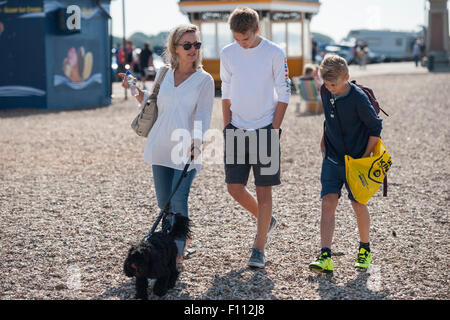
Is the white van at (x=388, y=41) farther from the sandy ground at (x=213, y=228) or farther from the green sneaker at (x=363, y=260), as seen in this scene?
the green sneaker at (x=363, y=260)

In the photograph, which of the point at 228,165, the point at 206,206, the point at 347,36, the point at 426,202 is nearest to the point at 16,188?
the point at 206,206

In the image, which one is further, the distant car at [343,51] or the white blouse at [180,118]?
the distant car at [343,51]

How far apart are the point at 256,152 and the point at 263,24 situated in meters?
17.2

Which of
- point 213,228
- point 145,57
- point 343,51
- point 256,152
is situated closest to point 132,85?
point 256,152

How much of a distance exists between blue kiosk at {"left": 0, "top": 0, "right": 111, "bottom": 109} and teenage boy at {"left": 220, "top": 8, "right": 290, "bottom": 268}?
13.1 metres

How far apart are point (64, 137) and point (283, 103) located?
8295mm

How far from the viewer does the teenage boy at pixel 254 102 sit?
4.40m

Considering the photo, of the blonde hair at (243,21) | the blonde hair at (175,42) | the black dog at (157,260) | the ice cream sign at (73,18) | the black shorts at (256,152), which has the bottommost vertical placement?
the black dog at (157,260)

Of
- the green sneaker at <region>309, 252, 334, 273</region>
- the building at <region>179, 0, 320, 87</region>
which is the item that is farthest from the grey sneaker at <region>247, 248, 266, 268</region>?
the building at <region>179, 0, 320, 87</region>

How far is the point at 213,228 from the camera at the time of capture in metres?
5.70

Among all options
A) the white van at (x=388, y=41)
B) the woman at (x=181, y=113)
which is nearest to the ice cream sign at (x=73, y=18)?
the woman at (x=181, y=113)

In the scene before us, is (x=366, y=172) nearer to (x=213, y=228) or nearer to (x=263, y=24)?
(x=213, y=228)

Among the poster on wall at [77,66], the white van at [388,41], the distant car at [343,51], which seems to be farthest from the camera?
the white van at [388,41]

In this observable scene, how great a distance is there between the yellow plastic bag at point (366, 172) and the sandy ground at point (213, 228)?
1.72 ft
